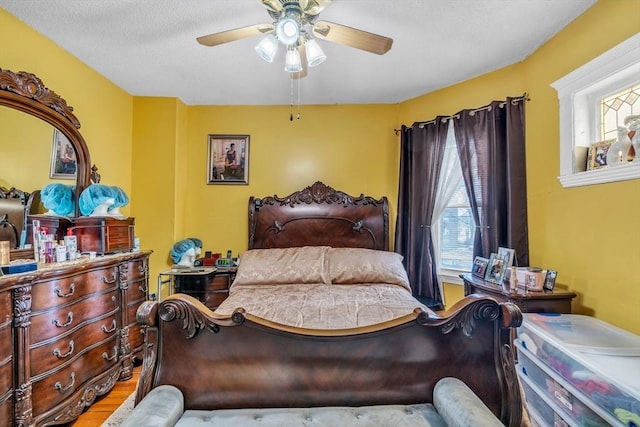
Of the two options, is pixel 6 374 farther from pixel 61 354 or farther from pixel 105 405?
pixel 105 405

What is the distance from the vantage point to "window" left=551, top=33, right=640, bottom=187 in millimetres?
1814

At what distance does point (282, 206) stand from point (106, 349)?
2.03 meters

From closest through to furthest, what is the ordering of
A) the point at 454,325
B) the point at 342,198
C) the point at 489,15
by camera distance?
the point at 454,325 → the point at 489,15 → the point at 342,198

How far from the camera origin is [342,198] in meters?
3.55

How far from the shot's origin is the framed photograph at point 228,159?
366cm

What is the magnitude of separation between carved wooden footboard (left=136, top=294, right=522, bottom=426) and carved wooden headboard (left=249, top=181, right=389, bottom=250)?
201 centimetres

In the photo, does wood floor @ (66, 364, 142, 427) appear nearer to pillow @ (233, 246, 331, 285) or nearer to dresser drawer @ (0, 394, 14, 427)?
dresser drawer @ (0, 394, 14, 427)

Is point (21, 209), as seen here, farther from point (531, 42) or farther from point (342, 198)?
point (531, 42)

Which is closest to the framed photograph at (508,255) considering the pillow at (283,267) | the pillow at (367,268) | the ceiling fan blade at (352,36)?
the pillow at (367,268)

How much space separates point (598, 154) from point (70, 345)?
11.9 feet

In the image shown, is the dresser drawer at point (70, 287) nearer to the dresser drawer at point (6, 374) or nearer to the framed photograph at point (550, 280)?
the dresser drawer at point (6, 374)

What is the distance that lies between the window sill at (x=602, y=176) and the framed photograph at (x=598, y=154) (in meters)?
→ 0.09

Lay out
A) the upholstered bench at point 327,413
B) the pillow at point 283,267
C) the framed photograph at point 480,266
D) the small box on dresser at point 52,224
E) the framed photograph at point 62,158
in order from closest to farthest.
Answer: the upholstered bench at point 327,413 < the small box on dresser at point 52,224 < the framed photograph at point 62,158 < the framed photograph at point 480,266 < the pillow at point 283,267

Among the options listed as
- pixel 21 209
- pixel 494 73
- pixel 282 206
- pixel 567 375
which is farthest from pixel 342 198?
pixel 21 209
